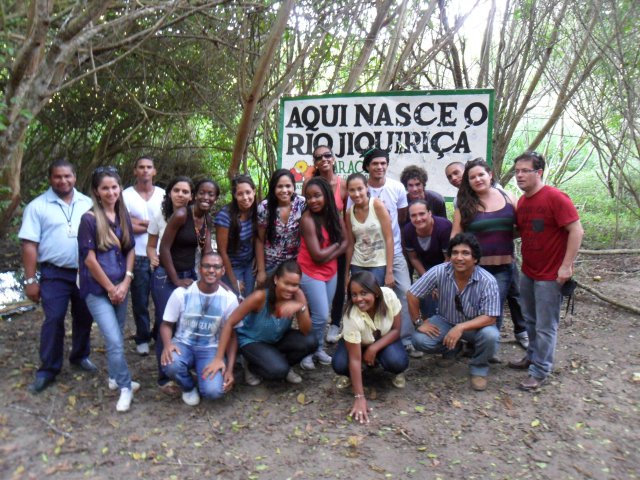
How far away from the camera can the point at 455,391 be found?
393 centimetres

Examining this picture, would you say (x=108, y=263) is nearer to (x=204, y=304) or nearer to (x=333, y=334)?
(x=204, y=304)

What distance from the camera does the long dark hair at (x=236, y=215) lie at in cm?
411

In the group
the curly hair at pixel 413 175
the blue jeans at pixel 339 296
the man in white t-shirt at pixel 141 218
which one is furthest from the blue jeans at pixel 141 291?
the curly hair at pixel 413 175

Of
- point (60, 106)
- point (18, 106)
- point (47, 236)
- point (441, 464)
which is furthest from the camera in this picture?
point (60, 106)

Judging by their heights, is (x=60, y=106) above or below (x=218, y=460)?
above

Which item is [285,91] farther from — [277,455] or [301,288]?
[277,455]

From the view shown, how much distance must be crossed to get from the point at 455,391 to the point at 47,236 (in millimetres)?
3128

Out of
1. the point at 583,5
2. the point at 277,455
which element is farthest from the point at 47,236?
the point at 583,5

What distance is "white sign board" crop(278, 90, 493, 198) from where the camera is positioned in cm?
523

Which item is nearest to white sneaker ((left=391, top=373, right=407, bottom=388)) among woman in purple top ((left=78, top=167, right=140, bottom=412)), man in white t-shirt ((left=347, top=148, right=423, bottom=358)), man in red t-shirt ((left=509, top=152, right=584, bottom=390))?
man in white t-shirt ((left=347, top=148, right=423, bottom=358))

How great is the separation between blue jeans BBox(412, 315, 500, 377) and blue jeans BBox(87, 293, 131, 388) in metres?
2.15

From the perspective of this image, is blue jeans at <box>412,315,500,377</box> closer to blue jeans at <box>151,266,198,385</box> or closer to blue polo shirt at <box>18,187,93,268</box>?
blue jeans at <box>151,266,198,385</box>

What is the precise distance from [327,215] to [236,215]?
0.70m

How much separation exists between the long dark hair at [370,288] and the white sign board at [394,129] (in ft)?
5.43
